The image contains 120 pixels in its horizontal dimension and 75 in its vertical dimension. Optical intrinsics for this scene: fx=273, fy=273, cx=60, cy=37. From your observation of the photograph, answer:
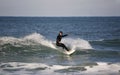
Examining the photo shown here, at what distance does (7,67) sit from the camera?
15.2m

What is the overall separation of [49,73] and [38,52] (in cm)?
841

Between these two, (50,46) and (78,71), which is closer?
(78,71)

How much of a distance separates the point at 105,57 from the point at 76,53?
2.71 meters

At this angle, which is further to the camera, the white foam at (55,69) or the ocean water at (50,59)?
the ocean water at (50,59)

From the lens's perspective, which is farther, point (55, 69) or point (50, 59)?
point (50, 59)

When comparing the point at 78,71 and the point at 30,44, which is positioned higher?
the point at 30,44

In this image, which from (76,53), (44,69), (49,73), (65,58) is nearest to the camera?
(49,73)

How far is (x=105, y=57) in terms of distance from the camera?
19.6m

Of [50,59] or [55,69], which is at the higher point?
[50,59]

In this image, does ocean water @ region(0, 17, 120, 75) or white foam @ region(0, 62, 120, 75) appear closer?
white foam @ region(0, 62, 120, 75)

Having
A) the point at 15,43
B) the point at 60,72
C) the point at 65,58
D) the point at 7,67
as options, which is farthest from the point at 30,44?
the point at 60,72

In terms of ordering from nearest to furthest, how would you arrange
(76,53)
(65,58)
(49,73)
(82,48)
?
(49,73) → (65,58) → (76,53) → (82,48)

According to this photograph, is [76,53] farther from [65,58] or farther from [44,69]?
[44,69]

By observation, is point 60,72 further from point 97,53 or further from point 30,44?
point 30,44
